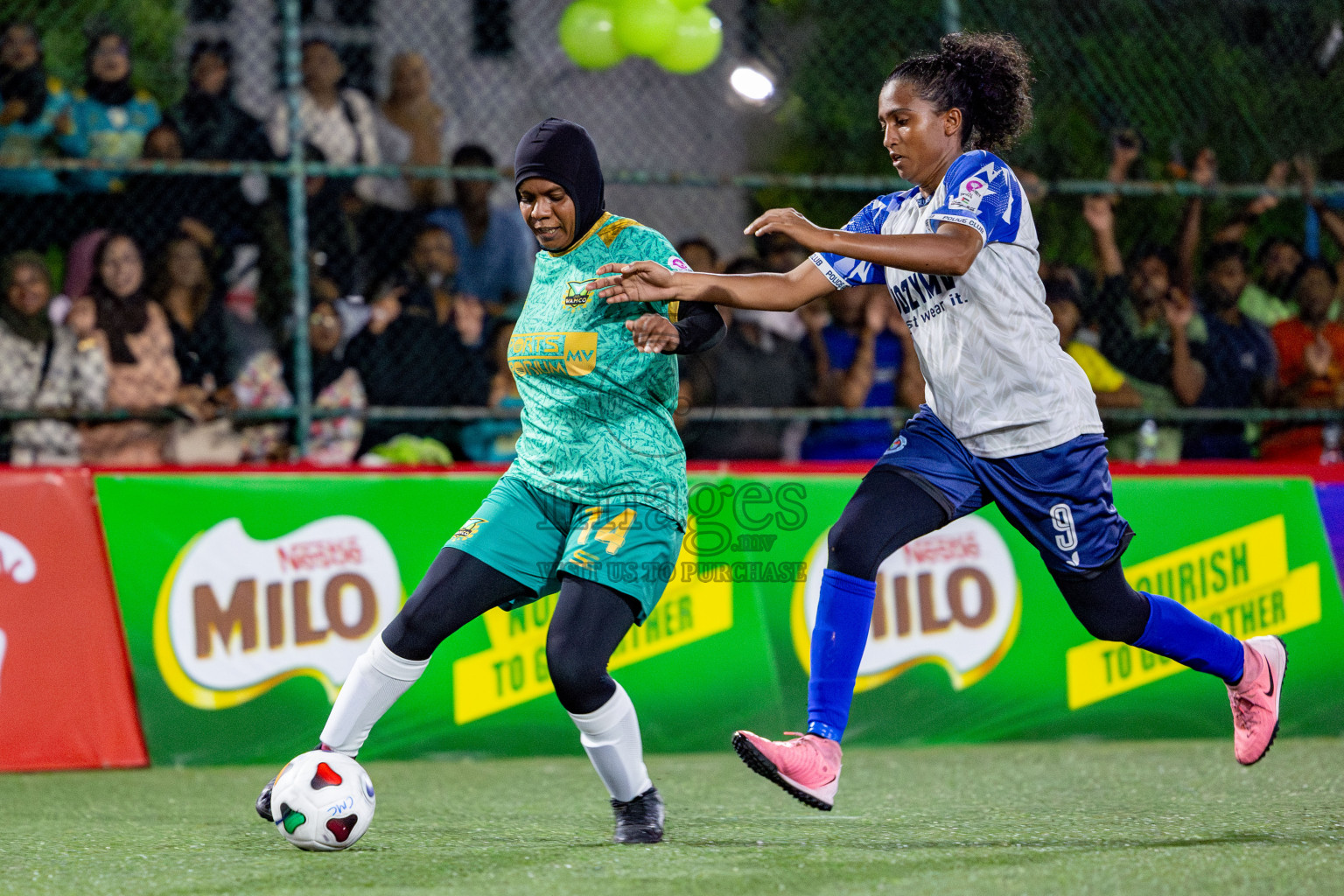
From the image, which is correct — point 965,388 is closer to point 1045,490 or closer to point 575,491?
point 1045,490

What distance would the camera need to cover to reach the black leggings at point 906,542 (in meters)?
3.92

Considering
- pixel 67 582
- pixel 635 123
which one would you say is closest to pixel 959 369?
pixel 67 582

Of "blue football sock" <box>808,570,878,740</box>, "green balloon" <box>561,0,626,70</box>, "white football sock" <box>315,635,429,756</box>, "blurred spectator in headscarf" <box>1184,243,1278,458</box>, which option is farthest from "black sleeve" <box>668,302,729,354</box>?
"green balloon" <box>561,0,626,70</box>

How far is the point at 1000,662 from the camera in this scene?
21.2ft

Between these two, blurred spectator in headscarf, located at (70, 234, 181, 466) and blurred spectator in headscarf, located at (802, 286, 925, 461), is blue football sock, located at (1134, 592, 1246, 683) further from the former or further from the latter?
blurred spectator in headscarf, located at (70, 234, 181, 466)

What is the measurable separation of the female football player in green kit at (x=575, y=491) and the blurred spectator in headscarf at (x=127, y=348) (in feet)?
11.3

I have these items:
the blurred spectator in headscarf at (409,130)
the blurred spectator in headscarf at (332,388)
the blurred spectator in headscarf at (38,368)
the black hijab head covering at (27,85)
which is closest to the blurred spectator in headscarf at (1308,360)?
the blurred spectator in headscarf at (409,130)

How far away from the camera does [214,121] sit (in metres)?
7.92

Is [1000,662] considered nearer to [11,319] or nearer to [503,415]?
[503,415]

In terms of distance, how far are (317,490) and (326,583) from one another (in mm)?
390

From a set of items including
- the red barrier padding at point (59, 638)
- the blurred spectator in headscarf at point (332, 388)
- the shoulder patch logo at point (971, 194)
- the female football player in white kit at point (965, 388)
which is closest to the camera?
the shoulder patch logo at point (971, 194)

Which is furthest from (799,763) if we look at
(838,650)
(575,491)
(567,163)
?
(567,163)

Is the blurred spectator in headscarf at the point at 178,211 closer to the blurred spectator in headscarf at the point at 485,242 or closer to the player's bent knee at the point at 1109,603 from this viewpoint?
the blurred spectator in headscarf at the point at 485,242

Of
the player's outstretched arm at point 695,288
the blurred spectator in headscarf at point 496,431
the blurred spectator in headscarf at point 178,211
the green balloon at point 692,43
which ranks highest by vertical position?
the green balloon at point 692,43
